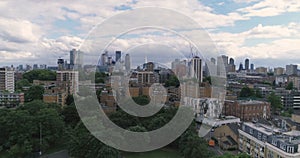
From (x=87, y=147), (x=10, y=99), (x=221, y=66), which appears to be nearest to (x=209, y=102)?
(x=221, y=66)

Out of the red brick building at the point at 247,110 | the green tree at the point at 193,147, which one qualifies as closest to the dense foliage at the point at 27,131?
the green tree at the point at 193,147

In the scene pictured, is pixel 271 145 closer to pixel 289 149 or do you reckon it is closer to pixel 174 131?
pixel 289 149

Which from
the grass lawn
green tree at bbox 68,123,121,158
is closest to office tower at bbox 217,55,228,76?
the grass lawn

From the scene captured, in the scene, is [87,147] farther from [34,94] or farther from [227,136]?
[34,94]

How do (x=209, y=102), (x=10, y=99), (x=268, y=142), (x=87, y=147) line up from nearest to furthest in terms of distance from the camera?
(x=268, y=142) < (x=87, y=147) < (x=209, y=102) < (x=10, y=99)

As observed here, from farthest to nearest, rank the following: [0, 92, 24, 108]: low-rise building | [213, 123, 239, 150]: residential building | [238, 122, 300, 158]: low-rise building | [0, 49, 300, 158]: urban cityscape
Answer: [0, 92, 24, 108]: low-rise building → [213, 123, 239, 150]: residential building → [0, 49, 300, 158]: urban cityscape → [238, 122, 300, 158]: low-rise building

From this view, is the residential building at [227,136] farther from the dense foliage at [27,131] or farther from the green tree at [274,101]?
the green tree at [274,101]

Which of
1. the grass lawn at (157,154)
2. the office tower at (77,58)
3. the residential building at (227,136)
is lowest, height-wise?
the grass lawn at (157,154)

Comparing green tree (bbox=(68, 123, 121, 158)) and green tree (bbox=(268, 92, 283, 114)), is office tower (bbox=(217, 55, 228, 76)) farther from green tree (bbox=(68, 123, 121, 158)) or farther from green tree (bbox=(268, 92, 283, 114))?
green tree (bbox=(268, 92, 283, 114))

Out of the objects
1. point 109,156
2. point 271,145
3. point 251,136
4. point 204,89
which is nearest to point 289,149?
point 271,145

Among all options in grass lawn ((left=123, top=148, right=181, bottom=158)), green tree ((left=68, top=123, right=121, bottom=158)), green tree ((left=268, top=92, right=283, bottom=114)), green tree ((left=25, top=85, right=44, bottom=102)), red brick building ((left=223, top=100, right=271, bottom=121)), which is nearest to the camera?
green tree ((left=68, top=123, right=121, bottom=158))

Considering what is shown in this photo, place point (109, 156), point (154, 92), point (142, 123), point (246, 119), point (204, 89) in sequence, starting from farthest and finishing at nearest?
point (204, 89), point (154, 92), point (246, 119), point (142, 123), point (109, 156)
